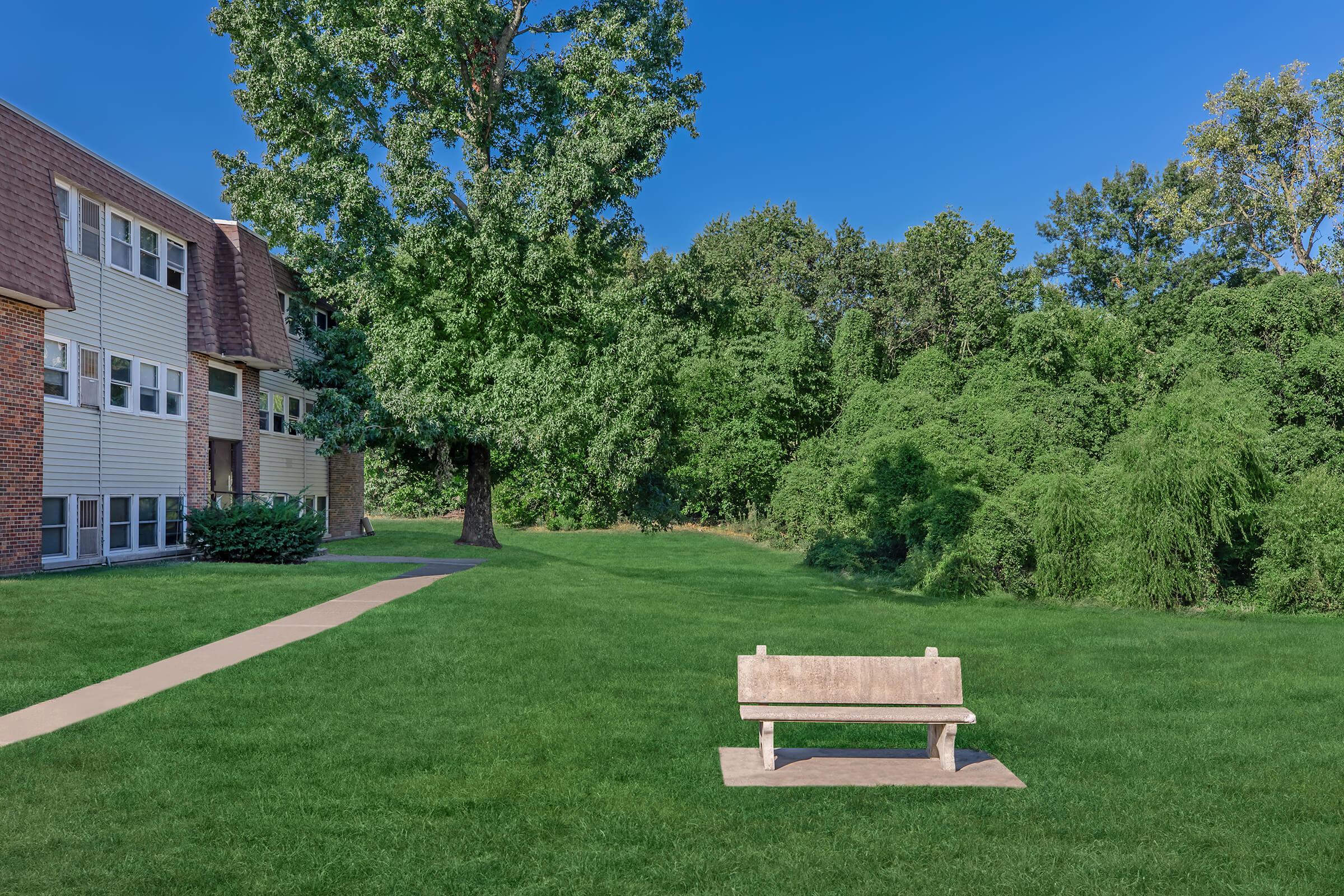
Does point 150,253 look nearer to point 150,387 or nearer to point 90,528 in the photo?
point 150,387

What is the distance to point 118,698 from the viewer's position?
32.0 ft

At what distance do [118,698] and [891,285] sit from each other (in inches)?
1691

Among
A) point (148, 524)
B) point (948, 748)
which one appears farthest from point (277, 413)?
point (948, 748)

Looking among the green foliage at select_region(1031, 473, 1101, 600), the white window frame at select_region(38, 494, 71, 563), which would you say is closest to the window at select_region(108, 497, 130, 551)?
the white window frame at select_region(38, 494, 71, 563)

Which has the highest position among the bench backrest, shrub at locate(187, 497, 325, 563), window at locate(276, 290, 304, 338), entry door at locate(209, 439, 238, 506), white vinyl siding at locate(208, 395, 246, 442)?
window at locate(276, 290, 304, 338)

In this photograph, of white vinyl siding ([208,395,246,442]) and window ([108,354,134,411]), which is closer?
window ([108,354,134,411])

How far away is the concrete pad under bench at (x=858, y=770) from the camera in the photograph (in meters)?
7.23

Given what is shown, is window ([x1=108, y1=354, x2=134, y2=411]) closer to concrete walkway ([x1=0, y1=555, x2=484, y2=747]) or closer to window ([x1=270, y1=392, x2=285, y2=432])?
window ([x1=270, y1=392, x2=285, y2=432])

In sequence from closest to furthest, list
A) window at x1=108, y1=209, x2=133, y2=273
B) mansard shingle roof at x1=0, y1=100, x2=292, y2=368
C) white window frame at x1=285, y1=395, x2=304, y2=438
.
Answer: mansard shingle roof at x1=0, y1=100, x2=292, y2=368, window at x1=108, y1=209, x2=133, y2=273, white window frame at x1=285, y1=395, x2=304, y2=438

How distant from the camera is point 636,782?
287 inches

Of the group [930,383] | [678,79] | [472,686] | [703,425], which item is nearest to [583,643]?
[472,686]

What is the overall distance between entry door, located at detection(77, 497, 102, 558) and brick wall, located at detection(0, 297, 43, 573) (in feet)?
5.66

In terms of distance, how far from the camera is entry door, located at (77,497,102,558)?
21766 millimetres

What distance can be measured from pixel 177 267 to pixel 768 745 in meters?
23.2
